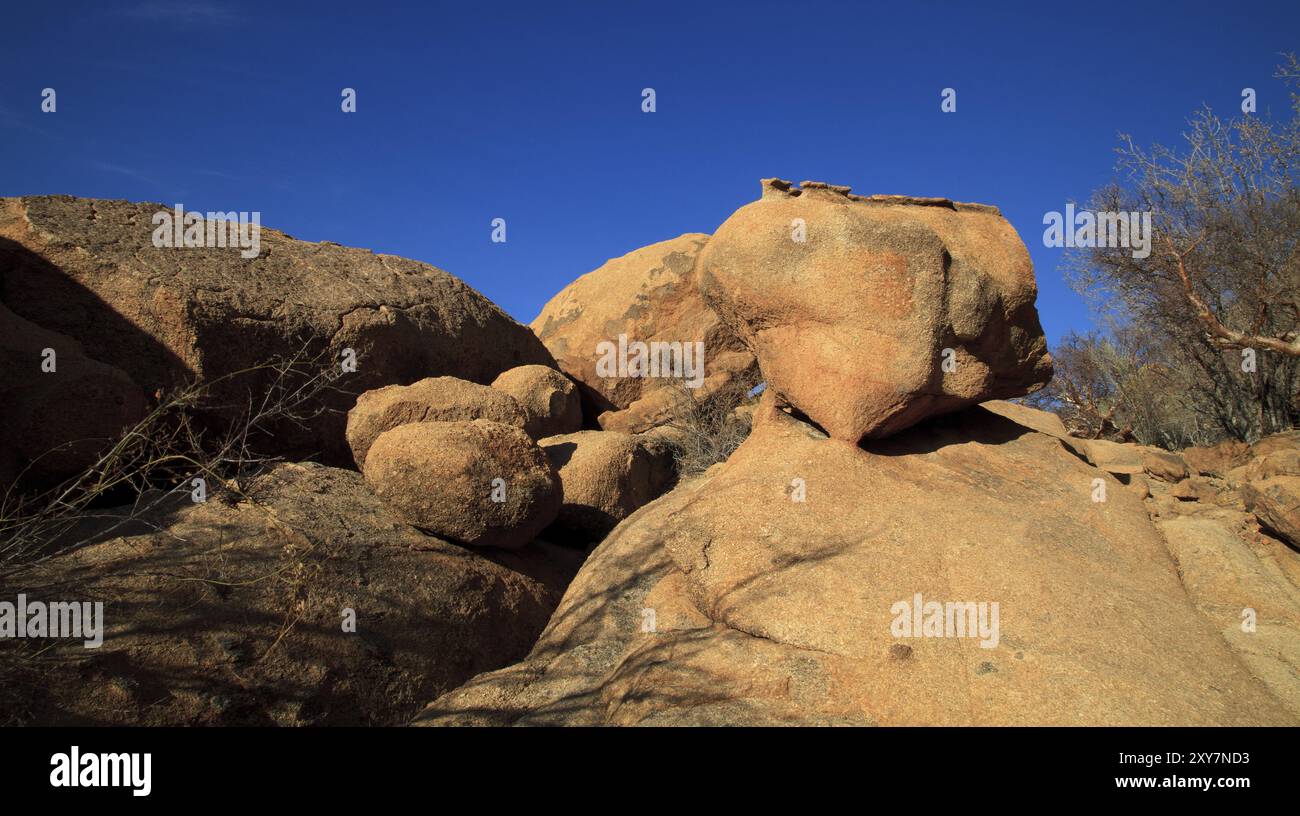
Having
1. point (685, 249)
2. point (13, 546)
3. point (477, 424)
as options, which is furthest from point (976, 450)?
point (685, 249)

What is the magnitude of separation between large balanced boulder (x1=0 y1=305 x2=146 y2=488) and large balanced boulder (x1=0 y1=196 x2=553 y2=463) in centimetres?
56

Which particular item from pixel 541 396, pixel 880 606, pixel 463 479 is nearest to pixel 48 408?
pixel 463 479

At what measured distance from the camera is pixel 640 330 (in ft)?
31.4

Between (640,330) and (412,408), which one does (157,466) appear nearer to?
(412,408)

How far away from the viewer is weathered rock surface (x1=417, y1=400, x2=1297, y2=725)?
10.5ft

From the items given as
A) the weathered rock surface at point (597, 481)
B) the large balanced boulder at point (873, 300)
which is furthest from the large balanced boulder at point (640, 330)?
the large balanced boulder at point (873, 300)

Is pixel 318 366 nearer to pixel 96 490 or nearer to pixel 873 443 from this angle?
pixel 96 490

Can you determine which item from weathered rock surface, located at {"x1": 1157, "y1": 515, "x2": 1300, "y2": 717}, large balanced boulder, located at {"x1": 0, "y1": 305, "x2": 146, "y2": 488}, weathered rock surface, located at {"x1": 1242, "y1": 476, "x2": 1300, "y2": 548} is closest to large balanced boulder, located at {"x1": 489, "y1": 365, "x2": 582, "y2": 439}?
large balanced boulder, located at {"x1": 0, "y1": 305, "x2": 146, "y2": 488}

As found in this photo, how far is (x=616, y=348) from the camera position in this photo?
378 inches

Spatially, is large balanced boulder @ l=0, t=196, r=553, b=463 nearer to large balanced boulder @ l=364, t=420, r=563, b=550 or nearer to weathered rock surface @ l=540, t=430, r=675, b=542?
large balanced boulder @ l=364, t=420, r=563, b=550

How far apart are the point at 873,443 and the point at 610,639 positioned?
1.76 metres

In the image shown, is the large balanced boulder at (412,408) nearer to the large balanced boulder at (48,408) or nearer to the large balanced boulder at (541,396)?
the large balanced boulder at (541,396)

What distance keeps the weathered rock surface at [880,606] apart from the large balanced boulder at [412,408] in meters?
1.43

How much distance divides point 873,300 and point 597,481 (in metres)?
2.62
